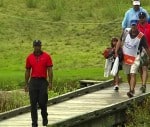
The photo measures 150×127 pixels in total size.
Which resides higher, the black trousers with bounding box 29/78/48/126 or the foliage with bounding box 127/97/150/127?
the black trousers with bounding box 29/78/48/126

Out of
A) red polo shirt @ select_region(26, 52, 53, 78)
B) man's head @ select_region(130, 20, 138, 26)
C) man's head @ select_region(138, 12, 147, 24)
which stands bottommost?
red polo shirt @ select_region(26, 52, 53, 78)

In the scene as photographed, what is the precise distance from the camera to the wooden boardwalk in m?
14.8

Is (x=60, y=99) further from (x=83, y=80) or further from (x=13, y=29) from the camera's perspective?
(x=13, y=29)

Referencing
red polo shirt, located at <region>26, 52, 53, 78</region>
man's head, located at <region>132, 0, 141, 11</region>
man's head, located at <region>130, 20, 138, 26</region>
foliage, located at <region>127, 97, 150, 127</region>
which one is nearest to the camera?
red polo shirt, located at <region>26, 52, 53, 78</region>

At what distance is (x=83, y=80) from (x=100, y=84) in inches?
82.1

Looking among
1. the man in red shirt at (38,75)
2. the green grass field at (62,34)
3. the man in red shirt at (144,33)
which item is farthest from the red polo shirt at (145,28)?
the green grass field at (62,34)

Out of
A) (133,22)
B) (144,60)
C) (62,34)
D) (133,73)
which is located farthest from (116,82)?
(62,34)

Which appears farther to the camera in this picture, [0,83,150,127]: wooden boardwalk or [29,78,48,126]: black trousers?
[0,83,150,127]: wooden boardwalk

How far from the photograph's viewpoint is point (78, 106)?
16297 mm

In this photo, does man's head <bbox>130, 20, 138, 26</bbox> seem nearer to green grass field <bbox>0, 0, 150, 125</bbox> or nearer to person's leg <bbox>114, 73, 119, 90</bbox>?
person's leg <bbox>114, 73, 119, 90</bbox>

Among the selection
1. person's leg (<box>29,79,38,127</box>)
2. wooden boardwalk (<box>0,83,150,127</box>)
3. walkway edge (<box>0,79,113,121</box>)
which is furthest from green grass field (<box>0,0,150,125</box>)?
person's leg (<box>29,79,38,127</box>)

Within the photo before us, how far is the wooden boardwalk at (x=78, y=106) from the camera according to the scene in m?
14.8

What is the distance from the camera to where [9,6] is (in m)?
34.8

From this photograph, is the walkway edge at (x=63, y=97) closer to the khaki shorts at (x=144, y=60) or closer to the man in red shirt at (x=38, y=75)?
the man in red shirt at (x=38, y=75)
